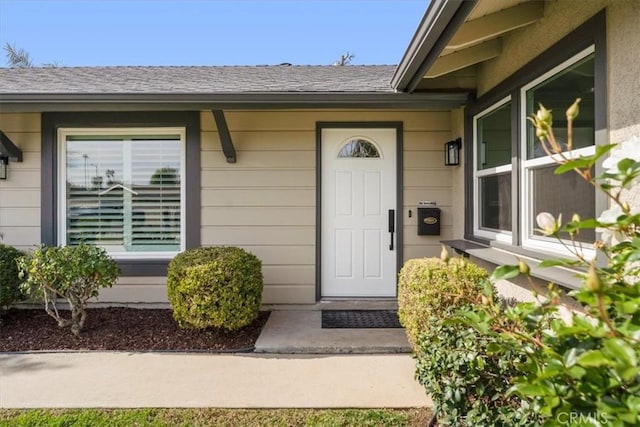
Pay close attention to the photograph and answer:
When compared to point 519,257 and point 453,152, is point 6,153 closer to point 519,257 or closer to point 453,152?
point 453,152

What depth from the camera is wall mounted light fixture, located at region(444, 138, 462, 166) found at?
13.9ft

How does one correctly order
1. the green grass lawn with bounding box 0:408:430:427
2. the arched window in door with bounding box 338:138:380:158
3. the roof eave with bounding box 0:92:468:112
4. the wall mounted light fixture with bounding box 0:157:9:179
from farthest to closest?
1. the arched window in door with bounding box 338:138:380:158
2. the wall mounted light fixture with bounding box 0:157:9:179
3. the roof eave with bounding box 0:92:468:112
4. the green grass lawn with bounding box 0:408:430:427

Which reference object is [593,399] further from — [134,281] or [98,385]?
[134,281]

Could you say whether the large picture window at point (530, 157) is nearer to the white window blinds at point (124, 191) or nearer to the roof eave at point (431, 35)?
the roof eave at point (431, 35)

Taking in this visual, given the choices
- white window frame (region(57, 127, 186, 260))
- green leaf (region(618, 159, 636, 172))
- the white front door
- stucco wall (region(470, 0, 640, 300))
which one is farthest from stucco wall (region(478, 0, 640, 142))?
white window frame (region(57, 127, 186, 260))

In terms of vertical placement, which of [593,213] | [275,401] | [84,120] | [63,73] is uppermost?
[63,73]

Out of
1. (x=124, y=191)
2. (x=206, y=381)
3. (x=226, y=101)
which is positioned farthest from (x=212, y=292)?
(x=124, y=191)

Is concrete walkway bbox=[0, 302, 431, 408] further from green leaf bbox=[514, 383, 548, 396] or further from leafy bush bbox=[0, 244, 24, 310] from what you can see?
green leaf bbox=[514, 383, 548, 396]

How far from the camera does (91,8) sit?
5.96 metres

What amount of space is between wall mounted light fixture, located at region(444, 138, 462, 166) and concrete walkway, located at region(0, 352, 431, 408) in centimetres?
227

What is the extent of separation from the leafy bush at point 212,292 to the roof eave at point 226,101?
5.12 ft

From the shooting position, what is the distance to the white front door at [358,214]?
→ 179 inches

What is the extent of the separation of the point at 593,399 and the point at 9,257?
16.3ft

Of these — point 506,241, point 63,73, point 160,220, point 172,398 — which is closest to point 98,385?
point 172,398
